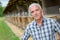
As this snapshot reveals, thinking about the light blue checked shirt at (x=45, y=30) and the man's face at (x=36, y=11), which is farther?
the light blue checked shirt at (x=45, y=30)

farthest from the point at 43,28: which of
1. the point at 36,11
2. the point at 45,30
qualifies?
the point at 36,11

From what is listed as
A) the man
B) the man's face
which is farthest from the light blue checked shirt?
the man's face

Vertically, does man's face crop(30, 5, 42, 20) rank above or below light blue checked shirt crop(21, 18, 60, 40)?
above

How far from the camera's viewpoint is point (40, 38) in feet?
10.7

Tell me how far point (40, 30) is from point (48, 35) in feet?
0.43

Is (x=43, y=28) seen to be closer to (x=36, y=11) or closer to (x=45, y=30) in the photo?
(x=45, y=30)

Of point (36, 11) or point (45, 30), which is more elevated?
point (36, 11)

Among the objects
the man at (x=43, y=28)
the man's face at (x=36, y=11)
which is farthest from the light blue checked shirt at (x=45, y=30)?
the man's face at (x=36, y=11)

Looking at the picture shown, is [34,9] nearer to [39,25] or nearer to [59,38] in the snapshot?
[39,25]

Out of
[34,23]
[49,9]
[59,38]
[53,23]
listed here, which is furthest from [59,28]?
[49,9]

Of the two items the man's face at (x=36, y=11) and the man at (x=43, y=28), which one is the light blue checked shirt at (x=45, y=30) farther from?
the man's face at (x=36, y=11)

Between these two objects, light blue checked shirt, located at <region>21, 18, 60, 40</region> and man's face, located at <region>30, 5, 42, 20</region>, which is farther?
light blue checked shirt, located at <region>21, 18, 60, 40</region>

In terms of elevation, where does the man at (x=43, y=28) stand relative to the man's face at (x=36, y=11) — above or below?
below

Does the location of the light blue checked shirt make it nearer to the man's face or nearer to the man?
the man
